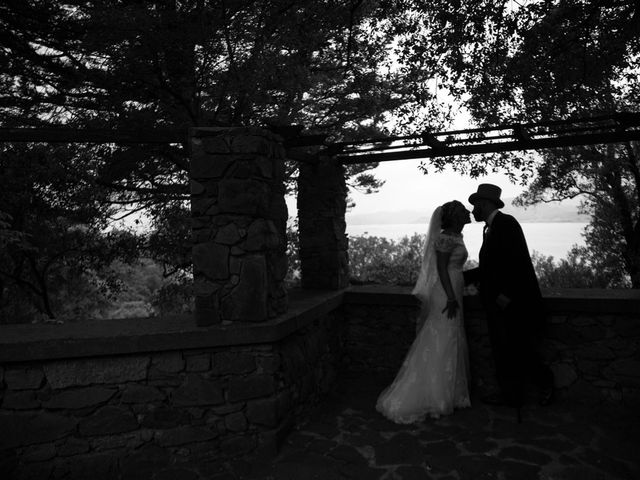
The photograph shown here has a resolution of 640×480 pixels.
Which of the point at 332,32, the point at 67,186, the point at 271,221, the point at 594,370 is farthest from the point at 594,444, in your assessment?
the point at 67,186

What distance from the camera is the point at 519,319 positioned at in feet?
15.2

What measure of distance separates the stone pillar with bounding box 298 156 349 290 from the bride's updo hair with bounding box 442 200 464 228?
1767 millimetres

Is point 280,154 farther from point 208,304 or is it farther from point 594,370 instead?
point 594,370

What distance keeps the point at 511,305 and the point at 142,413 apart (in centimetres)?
351

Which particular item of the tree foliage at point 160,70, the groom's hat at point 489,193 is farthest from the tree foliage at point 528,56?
the groom's hat at point 489,193

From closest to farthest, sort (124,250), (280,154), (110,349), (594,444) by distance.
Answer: (110,349) → (594,444) → (280,154) → (124,250)

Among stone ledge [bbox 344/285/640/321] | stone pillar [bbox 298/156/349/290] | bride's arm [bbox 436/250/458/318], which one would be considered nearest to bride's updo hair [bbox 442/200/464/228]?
bride's arm [bbox 436/250/458/318]

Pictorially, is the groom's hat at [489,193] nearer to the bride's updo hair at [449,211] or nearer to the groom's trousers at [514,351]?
the bride's updo hair at [449,211]

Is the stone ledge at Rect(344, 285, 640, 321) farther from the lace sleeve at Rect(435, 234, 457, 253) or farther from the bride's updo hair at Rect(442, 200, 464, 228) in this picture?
the bride's updo hair at Rect(442, 200, 464, 228)

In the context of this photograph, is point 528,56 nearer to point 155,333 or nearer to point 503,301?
point 503,301

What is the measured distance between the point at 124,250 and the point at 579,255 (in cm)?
1266

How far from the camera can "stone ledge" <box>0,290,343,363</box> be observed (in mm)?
3549

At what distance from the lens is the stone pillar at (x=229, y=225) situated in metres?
3.89

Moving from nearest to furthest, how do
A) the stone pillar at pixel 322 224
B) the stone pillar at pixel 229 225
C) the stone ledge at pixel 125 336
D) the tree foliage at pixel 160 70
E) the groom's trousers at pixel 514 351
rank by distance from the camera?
1. the stone ledge at pixel 125 336
2. the stone pillar at pixel 229 225
3. the groom's trousers at pixel 514 351
4. the stone pillar at pixel 322 224
5. the tree foliage at pixel 160 70
